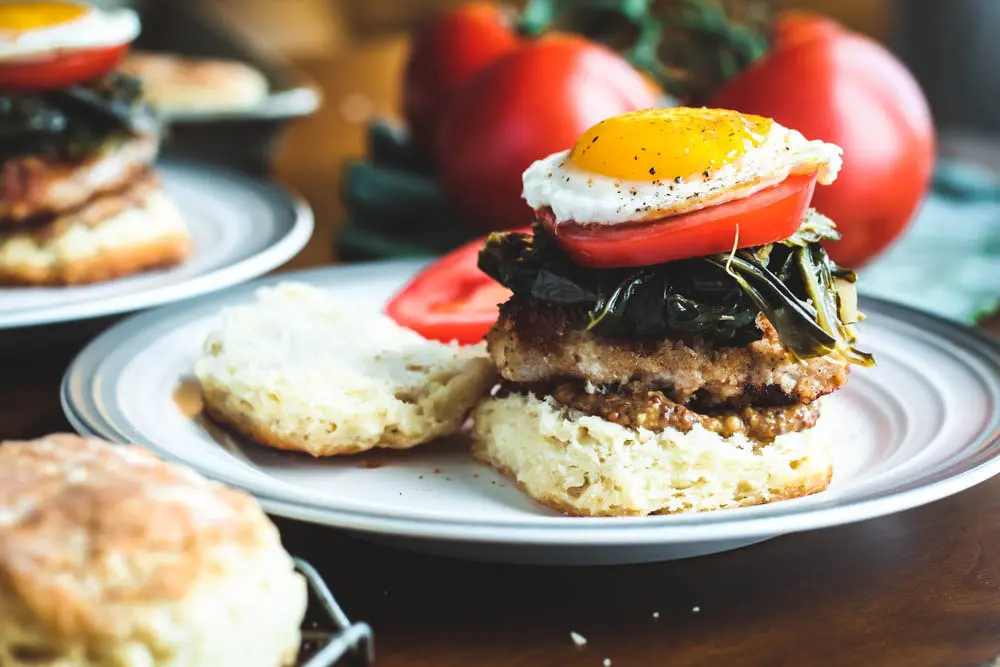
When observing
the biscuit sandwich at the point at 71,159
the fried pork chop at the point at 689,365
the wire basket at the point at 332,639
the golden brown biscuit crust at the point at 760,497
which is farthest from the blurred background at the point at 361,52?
the wire basket at the point at 332,639

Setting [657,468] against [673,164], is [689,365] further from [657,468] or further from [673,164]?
[673,164]

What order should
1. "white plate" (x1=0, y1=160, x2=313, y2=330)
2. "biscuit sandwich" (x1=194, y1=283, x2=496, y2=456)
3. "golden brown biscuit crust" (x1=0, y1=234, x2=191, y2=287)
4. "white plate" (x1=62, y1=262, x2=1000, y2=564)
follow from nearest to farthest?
1. "white plate" (x1=62, y1=262, x2=1000, y2=564)
2. "biscuit sandwich" (x1=194, y1=283, x2=496, y2=456)
3. "white plate" (x1=0, y1=160, x2=313, y2=330)
4. "golden brown biscuit crust" (x1=0, y1=234, x2=191, y2=287)

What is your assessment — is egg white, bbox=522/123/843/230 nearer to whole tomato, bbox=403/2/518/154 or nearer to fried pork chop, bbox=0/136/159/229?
fried pork chop, bbox=0/136/159/229

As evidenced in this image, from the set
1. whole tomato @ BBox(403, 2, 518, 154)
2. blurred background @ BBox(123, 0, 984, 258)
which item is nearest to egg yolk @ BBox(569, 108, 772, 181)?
blurred background @ BBox(123, 0, 984, 258)

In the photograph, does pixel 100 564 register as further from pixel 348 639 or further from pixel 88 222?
pixel 88 222

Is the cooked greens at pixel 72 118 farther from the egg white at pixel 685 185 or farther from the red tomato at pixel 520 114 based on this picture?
the egg white at pixel 685 185

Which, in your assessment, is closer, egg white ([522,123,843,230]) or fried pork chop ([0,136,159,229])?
egg white ([522,123,843,230])
